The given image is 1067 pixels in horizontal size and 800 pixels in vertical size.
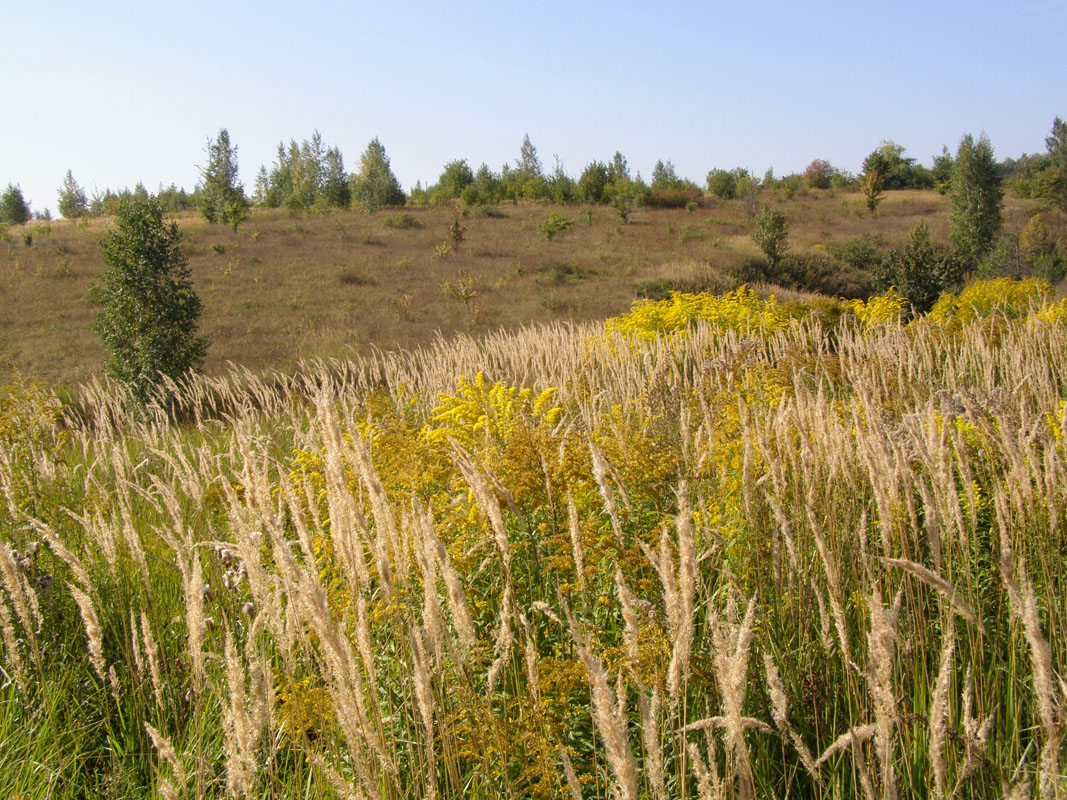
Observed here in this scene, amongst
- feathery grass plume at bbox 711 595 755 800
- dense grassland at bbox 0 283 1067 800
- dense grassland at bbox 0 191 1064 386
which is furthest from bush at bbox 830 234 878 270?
feathery grass plume at bbox 711 595 755 800

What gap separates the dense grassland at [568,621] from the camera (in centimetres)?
110

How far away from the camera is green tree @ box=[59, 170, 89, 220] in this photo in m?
44.0

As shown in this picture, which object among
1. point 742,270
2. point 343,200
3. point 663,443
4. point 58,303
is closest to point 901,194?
point 742,270

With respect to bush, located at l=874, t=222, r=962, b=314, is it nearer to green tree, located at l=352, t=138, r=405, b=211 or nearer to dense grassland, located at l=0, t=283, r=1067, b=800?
dense grassland, located at l=0, t=283, r=1067, b=800

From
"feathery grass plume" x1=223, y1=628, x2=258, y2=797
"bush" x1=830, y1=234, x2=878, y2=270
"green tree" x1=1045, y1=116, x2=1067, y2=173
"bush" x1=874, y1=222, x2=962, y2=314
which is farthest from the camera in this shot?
"green tree" x1=1045, y1=116, x2=1067, y2=173

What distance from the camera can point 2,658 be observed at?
8.09 feet

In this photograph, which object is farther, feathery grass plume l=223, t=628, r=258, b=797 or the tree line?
the tree line

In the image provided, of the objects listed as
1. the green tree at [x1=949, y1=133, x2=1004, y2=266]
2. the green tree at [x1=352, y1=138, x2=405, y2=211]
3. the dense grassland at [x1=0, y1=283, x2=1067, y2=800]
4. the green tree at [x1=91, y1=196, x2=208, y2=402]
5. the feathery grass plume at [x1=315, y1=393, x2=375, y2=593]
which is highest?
the green tree at [x1=352, y1=138, x2=405, y2=211]

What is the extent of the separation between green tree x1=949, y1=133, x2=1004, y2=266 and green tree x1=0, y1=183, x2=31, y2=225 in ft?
168

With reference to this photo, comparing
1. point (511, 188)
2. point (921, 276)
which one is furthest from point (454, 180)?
point (921, 276)

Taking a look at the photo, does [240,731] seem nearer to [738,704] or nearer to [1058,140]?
[738,704]

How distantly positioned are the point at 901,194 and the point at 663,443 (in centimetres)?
5190

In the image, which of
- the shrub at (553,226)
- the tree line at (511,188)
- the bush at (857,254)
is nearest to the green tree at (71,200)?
the tree line at (511,188)

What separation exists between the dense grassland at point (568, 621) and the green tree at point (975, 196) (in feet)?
107
